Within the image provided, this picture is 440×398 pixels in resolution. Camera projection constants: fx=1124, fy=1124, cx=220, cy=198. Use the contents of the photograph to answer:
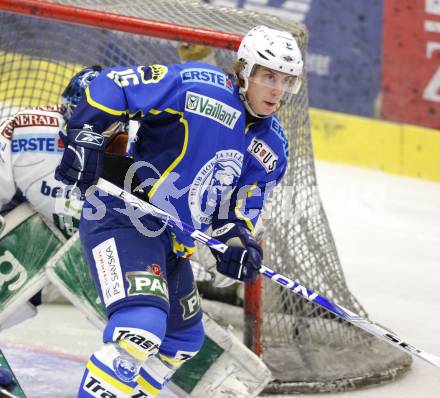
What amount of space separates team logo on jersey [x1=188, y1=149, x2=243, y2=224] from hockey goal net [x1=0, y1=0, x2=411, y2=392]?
2.21 ft

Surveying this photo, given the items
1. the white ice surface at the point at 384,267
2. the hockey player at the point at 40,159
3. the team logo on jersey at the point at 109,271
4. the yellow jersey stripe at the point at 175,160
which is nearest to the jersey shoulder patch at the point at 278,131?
the yellow jersey stripe at the point at 175,160

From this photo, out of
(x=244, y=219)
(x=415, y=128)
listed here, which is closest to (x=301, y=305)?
(x=244, y=219)

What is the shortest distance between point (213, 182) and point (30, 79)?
1.64 meters

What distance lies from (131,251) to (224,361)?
79 centimetres

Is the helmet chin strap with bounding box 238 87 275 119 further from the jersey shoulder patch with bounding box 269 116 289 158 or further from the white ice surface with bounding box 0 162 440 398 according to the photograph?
the white ice surface with bounding box 0 162 440 398

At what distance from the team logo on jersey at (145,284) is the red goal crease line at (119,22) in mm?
1027

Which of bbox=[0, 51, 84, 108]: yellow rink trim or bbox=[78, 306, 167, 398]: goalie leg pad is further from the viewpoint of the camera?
bbox=[0, 51, 84, 108]: yellow rink trim

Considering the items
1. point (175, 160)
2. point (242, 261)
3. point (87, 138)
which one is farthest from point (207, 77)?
point (242, 261)

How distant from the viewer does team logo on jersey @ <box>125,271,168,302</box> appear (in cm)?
296

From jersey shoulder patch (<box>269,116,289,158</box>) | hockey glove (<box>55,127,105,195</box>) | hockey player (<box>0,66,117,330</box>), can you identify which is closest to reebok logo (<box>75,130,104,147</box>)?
hockey glove (<box>55,127,105,195</box>)

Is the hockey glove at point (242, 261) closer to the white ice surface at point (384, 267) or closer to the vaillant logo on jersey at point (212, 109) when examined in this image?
the vaillant logo on jersey at point (212, 109)

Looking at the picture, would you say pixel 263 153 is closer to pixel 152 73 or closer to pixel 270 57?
pixel 270 57

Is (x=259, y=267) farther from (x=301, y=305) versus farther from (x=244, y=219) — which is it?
(x=301, y=305)

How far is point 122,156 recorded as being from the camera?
3.21 m
